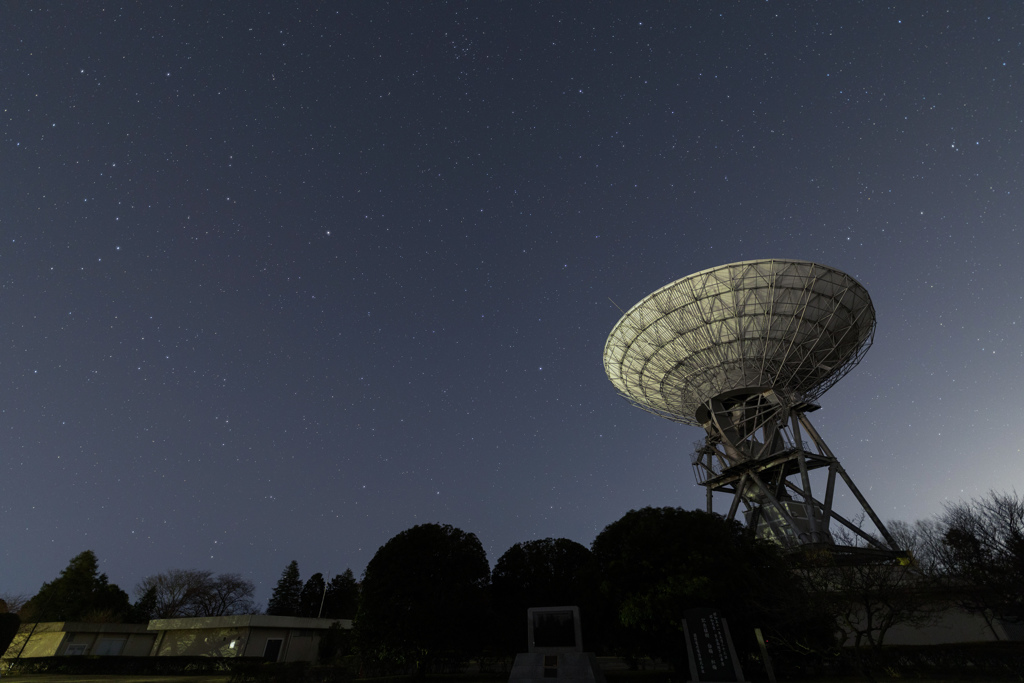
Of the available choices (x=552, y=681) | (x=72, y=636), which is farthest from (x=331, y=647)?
(x=552, y=681)

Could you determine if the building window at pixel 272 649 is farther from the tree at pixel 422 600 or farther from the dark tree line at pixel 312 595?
the dark tree line at pixel 312 595

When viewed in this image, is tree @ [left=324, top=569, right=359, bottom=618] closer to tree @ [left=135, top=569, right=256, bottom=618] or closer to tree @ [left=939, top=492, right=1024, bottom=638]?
tree @ [left=135, top=569, right=256, bottom=618]

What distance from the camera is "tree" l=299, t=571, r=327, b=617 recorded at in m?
65.4

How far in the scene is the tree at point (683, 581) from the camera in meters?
21.4

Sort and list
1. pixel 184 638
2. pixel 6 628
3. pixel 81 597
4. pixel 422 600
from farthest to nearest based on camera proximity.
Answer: pixel 81 597 → pixel 184 638 → pixel 422 600 → pixel 6 628

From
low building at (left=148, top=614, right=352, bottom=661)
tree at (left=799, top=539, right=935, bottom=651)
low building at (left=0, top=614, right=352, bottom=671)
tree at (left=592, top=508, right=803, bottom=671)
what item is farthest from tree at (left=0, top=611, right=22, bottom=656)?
tree at (left=799, top=539, right=935, bottom=651)

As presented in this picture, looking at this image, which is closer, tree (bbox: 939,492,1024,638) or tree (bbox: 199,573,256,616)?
tree (bbox: 939,492,1024,638)

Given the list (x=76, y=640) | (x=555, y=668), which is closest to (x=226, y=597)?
(x=76, y=640)

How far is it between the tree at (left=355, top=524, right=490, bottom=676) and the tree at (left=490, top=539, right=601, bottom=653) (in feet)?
5.40

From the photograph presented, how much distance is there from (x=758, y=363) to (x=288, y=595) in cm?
6636

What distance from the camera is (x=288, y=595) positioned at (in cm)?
6938

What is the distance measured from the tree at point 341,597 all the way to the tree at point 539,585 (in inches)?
1636

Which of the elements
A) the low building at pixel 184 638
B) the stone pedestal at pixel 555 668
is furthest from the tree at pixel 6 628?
the stone pedestal at pixel 555 668

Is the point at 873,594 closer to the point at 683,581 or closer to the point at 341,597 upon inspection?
the point at 683,581
